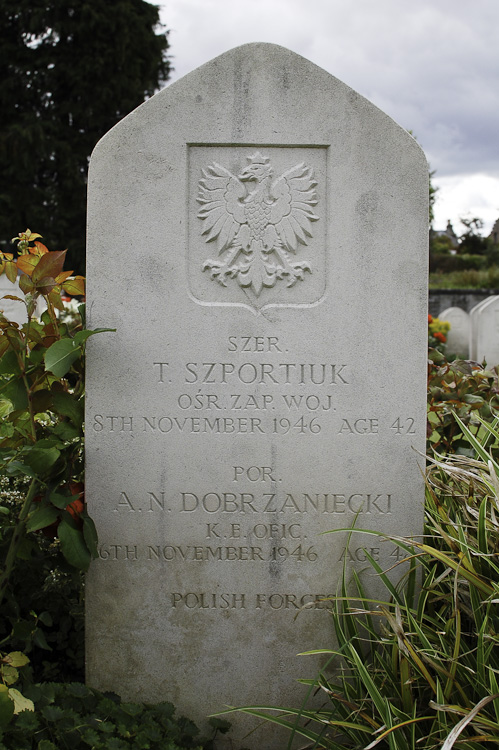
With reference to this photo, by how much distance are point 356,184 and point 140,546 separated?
1.66 m

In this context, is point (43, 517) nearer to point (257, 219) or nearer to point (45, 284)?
point (45, 284)

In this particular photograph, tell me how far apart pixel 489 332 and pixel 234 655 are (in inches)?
397

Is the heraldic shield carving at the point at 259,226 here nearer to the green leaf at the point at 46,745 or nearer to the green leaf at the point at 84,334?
the green leaf at the point at 84,334

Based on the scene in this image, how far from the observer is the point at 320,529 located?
2672 millimetres

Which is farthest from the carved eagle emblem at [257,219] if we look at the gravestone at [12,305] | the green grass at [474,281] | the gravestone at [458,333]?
the green grass at [474,281]

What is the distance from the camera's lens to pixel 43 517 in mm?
2391

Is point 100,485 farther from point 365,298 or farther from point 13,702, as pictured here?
point 365,298

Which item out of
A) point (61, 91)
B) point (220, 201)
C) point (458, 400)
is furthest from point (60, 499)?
point (61, 91)

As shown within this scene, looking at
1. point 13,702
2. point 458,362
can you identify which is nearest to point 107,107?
point 458,362

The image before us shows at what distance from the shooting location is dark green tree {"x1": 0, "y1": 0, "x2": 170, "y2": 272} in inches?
774

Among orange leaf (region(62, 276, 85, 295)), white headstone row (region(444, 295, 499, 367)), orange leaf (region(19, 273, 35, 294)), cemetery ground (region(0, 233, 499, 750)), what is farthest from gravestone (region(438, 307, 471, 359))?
orange leaf (region(19, 273, 35, 294))

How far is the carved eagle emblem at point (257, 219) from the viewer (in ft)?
8.56

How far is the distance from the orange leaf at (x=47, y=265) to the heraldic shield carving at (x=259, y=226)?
0.51 m

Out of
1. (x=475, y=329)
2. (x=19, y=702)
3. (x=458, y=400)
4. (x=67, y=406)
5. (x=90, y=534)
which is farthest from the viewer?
(x=475, y=329)
